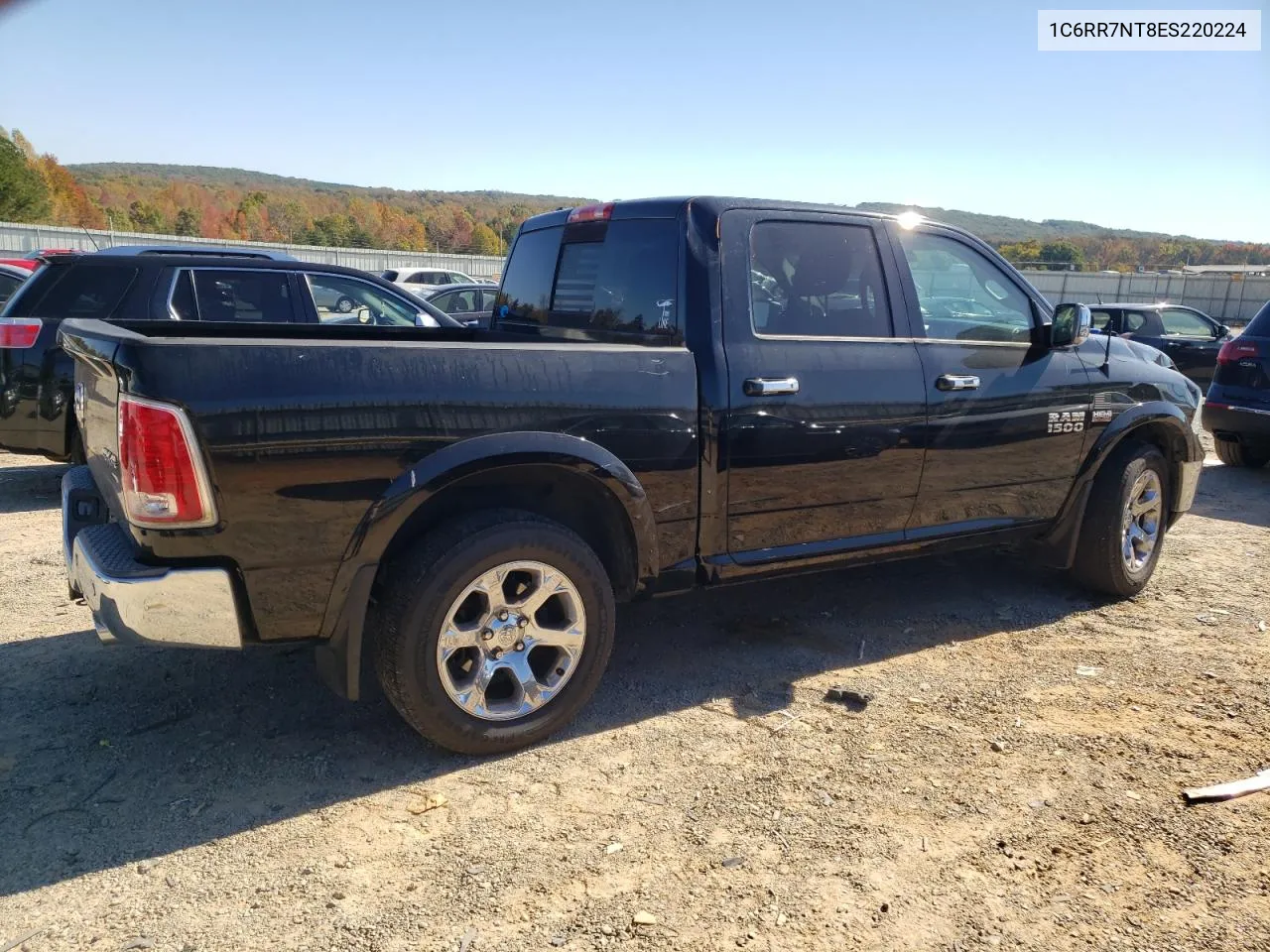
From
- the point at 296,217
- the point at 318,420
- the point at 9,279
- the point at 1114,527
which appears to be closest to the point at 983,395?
the point at 1114,527

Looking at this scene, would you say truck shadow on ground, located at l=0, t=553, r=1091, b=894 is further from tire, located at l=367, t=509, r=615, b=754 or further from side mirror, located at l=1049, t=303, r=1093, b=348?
side mirror, located at l=1049, t=303, r=1093, b=348

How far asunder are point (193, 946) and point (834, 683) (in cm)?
255

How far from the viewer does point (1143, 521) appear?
514 cm

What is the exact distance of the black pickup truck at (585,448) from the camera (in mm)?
2750

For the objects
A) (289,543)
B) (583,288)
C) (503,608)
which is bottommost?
(503,608)

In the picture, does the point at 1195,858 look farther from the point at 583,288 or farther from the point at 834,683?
the point at 583,288

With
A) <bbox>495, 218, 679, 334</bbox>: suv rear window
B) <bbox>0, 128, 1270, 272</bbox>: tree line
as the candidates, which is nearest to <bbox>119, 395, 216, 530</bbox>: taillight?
<bbox>495, 218, 679, 334</bbox>: suv rear window

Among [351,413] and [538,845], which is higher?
[351,413]

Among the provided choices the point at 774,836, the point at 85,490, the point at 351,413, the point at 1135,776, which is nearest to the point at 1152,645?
the point at 1135,776

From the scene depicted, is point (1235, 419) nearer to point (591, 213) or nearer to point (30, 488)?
point (591, 213)

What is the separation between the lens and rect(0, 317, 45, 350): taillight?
20.5ft

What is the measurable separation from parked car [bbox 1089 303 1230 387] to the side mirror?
1208 centimetres

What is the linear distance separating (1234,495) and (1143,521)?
148 inches

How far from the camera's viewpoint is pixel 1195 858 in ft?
9.11
